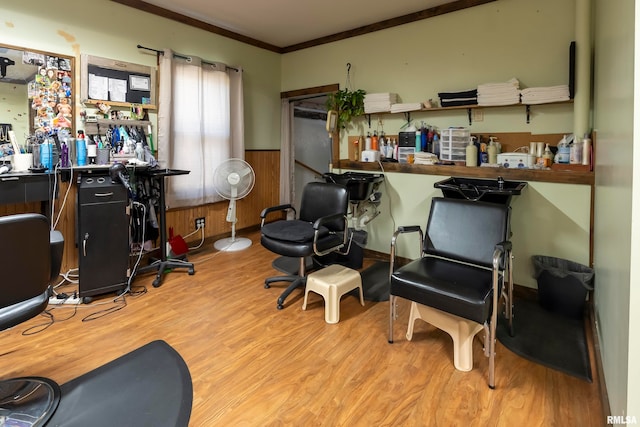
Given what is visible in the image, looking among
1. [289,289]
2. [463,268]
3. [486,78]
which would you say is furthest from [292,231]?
[486,78]

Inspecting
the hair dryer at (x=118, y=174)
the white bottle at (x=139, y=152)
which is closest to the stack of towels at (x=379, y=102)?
the white bottle at (x=139, y=152)

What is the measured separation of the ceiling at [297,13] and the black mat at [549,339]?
2.68 meters

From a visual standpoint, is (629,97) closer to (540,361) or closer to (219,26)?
(540,361)

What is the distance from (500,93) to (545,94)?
323 mm

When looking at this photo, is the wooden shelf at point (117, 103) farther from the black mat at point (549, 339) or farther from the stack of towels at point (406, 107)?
the black mat at point (549, 339)

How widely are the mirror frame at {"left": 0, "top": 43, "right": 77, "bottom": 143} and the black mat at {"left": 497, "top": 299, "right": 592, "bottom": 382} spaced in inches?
149

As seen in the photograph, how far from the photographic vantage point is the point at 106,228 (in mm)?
2686

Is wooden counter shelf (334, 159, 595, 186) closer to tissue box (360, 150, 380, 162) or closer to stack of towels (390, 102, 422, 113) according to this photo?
tissue box (360, 150, 380, 162)

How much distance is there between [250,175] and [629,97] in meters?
3.26

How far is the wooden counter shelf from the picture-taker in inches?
101

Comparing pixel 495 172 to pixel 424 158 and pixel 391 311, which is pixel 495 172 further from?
pixel 391 311

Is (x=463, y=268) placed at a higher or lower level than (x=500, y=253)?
lower

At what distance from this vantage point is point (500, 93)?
287cm

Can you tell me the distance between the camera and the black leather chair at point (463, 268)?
70.3 inches
